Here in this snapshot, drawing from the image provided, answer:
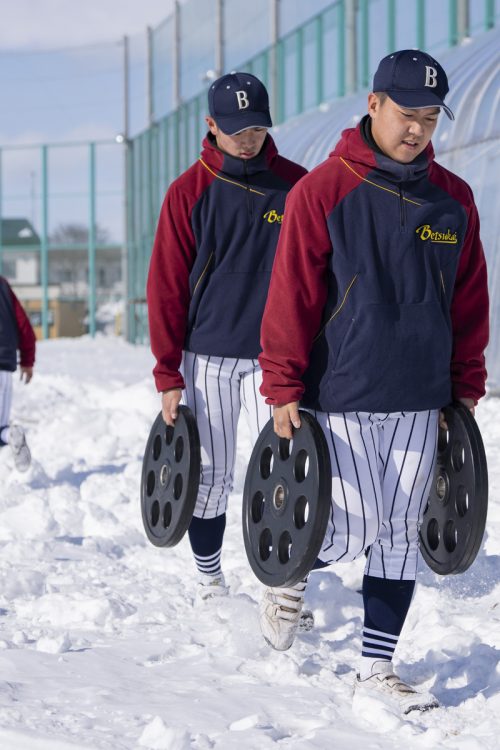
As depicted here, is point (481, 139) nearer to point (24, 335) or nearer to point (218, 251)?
point (24, 335)

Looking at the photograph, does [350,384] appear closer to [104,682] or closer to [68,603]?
[104,682]

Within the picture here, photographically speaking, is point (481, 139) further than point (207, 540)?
A: Yes

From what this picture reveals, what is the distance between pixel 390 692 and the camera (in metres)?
3.16

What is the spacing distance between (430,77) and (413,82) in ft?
0.17

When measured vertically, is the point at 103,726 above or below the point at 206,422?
below

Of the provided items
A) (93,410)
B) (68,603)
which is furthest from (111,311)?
(68,603)

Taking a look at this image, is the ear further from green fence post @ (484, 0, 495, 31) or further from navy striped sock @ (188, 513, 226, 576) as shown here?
green fence post @ (484, 0, 495, 31)

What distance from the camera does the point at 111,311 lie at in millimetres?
53969

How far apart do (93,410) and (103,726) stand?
7574 mm

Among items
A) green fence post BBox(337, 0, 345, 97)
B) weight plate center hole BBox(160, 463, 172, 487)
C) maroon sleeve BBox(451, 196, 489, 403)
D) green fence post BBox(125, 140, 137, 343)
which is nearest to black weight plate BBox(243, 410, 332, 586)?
maroon sleeve BBox(451, 196, 489, 403)

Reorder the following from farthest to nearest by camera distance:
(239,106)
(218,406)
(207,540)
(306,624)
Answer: (207,540)
(218,406)
(306,624)
(239,106)

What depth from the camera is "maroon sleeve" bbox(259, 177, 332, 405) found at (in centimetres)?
306

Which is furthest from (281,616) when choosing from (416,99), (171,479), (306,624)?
(416,99)

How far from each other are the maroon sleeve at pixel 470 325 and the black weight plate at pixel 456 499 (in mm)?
79
